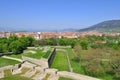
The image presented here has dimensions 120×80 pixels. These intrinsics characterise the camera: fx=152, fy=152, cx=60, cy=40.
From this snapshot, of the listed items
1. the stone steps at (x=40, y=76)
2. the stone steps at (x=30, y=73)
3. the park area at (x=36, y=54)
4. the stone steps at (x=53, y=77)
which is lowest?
the stone steps at (x=53, y=77)

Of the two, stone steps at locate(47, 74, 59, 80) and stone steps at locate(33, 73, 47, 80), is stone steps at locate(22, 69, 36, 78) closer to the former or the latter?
stone steps at locate(33, 73, 47, 80)

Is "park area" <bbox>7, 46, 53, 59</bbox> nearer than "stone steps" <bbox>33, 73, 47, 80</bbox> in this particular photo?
No

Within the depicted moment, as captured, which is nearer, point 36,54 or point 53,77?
point 53,77

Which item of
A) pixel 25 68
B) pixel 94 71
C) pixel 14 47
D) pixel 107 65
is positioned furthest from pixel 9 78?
pixel 14 47

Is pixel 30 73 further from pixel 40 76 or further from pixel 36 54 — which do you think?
pixel 36 54

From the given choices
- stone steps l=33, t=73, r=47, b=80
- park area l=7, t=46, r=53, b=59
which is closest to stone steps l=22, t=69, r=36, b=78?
stone steps l=33, t=73, r=47, b=80

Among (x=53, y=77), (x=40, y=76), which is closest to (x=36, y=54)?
(x=40, y=76)

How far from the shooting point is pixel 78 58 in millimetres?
23047

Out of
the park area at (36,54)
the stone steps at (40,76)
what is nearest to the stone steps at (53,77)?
the stone steps at (40,76)

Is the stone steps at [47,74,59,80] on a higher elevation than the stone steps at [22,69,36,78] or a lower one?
lower

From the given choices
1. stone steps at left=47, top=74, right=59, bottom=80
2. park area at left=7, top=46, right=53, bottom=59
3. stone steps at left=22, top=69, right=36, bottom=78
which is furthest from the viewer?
park area at left=7, top=46, right=53, bottom=59

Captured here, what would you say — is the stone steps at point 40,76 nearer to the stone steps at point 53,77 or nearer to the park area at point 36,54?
the stone steps at point 53,77

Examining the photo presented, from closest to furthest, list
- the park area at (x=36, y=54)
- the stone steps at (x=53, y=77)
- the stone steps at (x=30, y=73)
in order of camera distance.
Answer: the stone steps at (x=53, y=77) → the stone steps at (x=30, y=73) → the park area at (x=36, y=54)

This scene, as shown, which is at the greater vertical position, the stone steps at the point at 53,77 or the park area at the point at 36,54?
the park area at the point at 36,54
